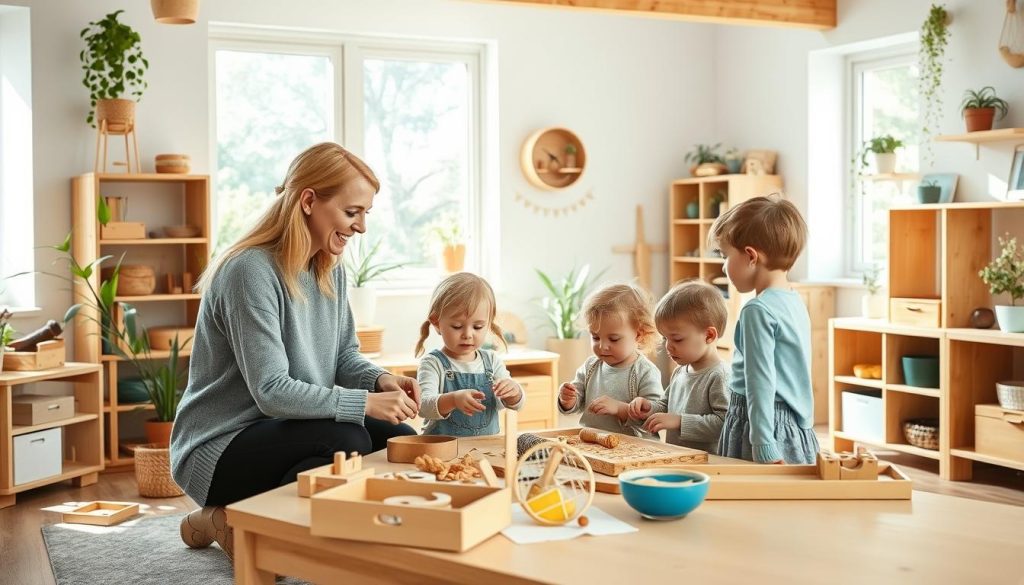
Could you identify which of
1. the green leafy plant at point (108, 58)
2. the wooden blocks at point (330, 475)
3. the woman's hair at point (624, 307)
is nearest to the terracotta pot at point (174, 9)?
the green leafy plant at point (108, 58)

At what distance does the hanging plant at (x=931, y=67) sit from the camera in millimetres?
5195

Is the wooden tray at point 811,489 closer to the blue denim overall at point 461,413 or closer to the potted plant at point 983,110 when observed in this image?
the blue denim overall at point 461,413

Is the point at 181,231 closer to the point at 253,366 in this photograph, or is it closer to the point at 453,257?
the point at 453,257

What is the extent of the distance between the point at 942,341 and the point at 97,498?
3.67 metres

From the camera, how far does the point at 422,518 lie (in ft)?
5.43

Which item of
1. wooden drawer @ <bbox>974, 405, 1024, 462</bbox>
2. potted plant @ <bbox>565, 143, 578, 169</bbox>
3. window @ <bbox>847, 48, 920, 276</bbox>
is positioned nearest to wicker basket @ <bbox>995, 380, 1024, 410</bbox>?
wooden drawer @ <bbox>974, 405, 1024, 462</bbox>

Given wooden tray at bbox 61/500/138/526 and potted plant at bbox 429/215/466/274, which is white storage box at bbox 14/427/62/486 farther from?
potted plant at bbox 429/215/466/274

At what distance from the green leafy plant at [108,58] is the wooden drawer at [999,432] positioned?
4000mm

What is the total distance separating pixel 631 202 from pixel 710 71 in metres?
1.01

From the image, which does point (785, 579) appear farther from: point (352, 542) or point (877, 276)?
point (877, 276)

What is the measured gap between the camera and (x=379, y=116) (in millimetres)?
6125

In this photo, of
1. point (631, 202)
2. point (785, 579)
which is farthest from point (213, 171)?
point (785, 579)

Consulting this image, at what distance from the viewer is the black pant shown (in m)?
2.67

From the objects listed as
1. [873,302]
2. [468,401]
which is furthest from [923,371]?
[468,401]
